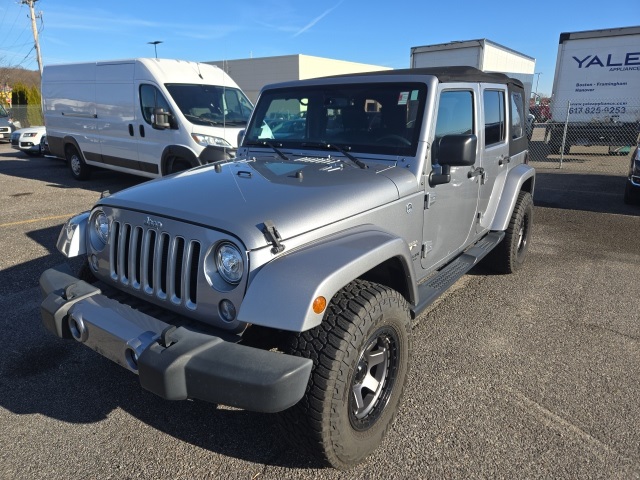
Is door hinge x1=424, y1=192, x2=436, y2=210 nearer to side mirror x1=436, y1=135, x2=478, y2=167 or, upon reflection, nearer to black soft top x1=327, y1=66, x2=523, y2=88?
side mirror x1=436, y1=135, x2=478, y2=167

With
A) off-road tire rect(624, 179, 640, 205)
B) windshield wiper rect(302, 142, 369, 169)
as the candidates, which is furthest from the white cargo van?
off-road tire rect(624, 179, 640, 205)

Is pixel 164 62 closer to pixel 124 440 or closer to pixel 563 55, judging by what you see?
pixel 124 440

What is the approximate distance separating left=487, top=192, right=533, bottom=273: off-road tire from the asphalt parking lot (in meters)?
0.20

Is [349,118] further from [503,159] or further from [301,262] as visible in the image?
[503,159]

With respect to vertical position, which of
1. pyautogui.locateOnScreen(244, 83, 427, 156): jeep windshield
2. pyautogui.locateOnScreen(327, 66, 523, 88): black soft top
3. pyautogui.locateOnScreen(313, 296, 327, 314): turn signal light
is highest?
pyautogui.locateOnScreen(327, 66, 523, 88): black soft top

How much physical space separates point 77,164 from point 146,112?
309 centimetres

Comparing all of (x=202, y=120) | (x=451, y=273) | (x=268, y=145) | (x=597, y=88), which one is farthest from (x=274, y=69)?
(x=451, y=273)

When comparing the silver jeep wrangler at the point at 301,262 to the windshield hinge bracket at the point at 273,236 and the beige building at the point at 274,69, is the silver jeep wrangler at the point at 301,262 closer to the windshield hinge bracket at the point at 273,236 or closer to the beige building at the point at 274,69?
the windshield hinge bracket at the point at 273,236

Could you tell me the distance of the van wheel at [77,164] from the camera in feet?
33.7

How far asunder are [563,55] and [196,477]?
49.1 ft

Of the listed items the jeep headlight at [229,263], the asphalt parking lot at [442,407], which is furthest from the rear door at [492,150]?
the jeep headlight at [229,263]

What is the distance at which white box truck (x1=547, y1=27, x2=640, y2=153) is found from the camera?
12594 millimetres

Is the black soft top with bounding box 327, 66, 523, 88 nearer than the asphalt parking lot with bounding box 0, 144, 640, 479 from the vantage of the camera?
No

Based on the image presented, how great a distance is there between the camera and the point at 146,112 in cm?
843
